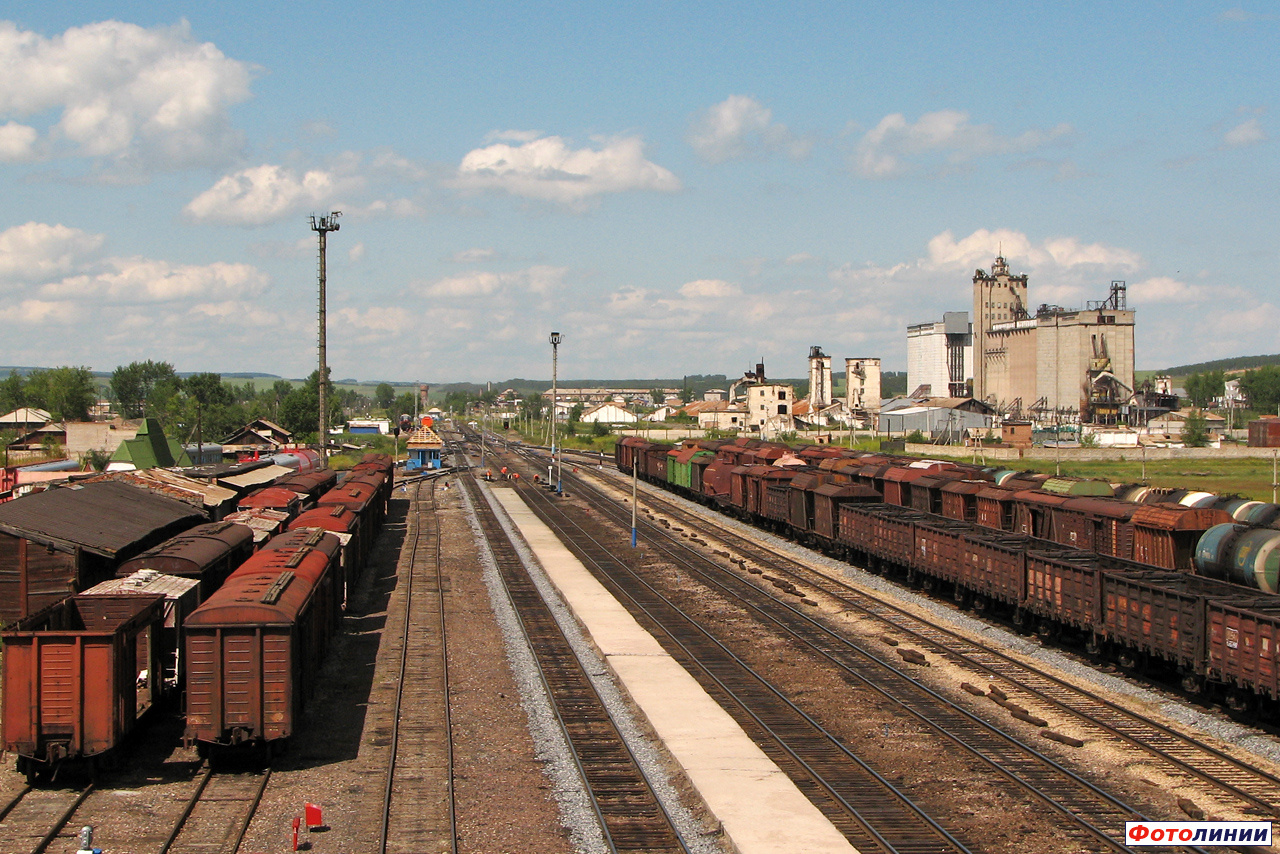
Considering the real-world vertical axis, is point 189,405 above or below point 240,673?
above

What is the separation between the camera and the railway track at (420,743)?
15.2 m

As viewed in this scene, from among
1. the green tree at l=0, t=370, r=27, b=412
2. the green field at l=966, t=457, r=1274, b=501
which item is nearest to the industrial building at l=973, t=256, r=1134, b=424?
the green field at l=966, t=457, r=1274, b=501

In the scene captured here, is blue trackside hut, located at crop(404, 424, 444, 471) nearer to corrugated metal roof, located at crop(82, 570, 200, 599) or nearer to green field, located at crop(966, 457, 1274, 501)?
green field, located at crop(966, 457, 1274, 501)

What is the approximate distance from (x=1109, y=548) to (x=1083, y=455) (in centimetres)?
7967

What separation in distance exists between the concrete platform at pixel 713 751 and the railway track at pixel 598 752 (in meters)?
0.81

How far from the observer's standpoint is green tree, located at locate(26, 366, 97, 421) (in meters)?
146

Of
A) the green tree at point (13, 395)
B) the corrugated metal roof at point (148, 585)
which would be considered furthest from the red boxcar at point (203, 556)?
the green tree at point (13, 395)

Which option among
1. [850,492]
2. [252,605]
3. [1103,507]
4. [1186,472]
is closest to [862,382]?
[1186,472]

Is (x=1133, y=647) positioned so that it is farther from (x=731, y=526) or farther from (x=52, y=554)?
(x=731, y=526)

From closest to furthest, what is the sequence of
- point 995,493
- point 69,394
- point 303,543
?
point 303,543, point 995,493, point 69,394

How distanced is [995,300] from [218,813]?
17829cm

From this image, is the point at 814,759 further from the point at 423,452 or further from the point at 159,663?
the point at 423,452

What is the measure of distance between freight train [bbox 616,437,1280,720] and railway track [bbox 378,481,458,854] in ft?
48.8

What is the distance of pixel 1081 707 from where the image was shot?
21.6 m
